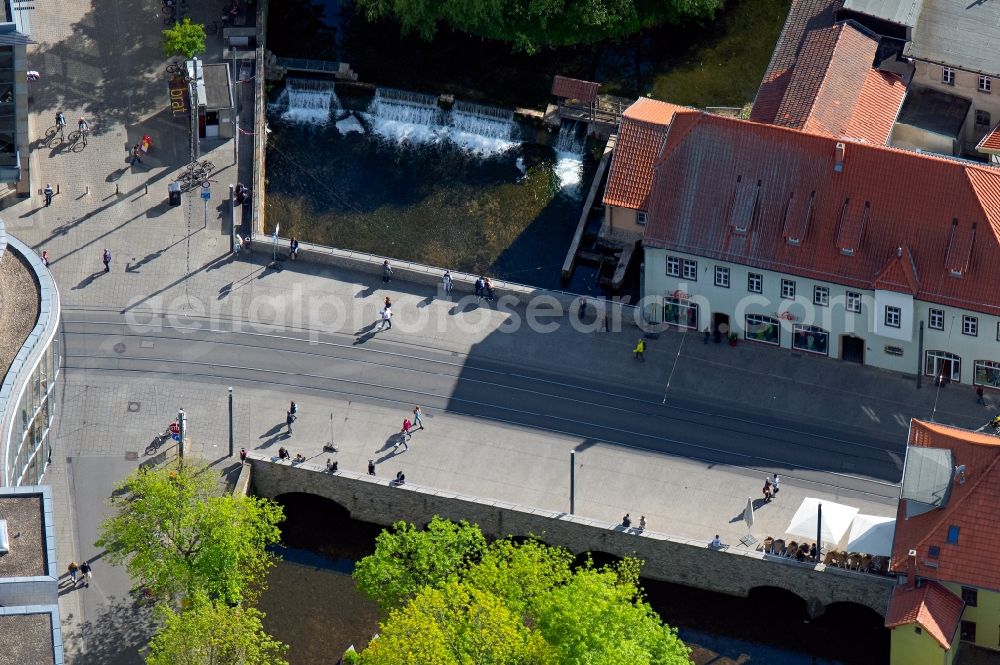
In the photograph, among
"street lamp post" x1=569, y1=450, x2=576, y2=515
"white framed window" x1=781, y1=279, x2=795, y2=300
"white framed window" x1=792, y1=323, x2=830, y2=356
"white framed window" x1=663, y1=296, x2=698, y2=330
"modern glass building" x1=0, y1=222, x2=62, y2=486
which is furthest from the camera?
"white framed window" x1=663, y1=296, x2=698, y2=330

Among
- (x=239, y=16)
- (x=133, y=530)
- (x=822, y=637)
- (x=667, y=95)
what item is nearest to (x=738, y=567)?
(x=822, y=637)

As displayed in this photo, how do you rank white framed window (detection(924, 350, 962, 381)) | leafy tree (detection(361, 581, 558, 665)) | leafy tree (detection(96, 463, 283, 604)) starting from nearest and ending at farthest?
1. leafy tree (detection(361, 581, 558, 665))
2. leafy tree (detection(96, 463, 283, 604))
3. white framed window (detection(924, 350, 962, 381))

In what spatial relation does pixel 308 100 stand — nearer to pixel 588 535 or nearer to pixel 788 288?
pixel 788 288

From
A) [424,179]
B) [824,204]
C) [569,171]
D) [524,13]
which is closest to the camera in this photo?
[824,204]

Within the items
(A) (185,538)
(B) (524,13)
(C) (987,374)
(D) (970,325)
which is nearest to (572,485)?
(A) (185,538)

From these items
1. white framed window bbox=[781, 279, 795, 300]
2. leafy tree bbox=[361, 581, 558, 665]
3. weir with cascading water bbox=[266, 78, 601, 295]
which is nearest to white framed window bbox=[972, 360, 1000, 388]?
white framed window bbox=[781, 279, 795, 300]

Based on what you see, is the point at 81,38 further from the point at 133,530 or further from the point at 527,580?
the point at 527,580

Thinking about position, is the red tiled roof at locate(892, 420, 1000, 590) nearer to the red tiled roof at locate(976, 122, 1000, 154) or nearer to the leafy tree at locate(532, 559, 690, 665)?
the leafy tree at locate(532, 559, 690, 665)
